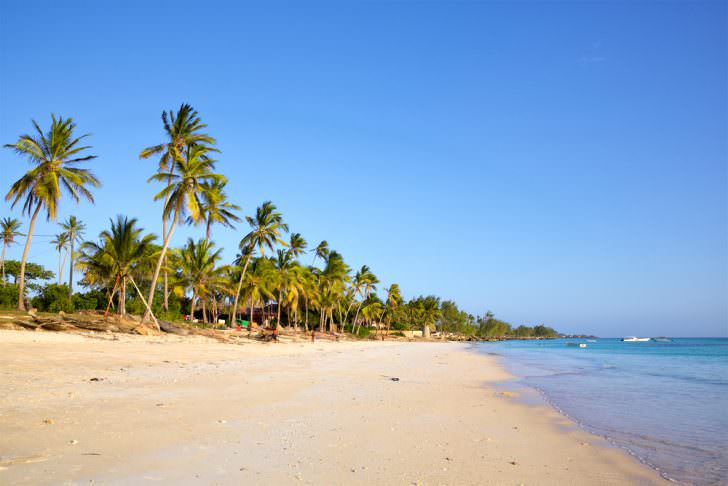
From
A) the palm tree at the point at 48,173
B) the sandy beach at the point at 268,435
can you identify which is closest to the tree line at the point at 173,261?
the palm tree at the point at 48,173

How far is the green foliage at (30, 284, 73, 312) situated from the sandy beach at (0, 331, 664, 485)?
19318 mm

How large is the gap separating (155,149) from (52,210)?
6.69 meters

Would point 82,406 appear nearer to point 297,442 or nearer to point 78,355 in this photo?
point 297,442

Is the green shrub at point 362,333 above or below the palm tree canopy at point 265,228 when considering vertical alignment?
below

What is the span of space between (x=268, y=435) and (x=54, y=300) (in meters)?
28.1

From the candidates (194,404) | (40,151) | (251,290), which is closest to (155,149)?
(40,151)

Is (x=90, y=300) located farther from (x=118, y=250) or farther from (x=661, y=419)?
(x=661, y=419)

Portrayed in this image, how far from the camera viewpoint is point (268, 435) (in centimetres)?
539

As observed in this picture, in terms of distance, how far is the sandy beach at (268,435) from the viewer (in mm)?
4059

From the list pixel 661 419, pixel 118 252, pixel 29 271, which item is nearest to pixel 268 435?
pixel 661 419

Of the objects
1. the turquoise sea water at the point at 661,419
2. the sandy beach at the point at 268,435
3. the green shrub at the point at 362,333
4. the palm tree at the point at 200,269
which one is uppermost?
the palm tree at the point at 200,269

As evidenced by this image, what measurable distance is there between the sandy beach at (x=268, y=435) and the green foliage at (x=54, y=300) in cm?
1932

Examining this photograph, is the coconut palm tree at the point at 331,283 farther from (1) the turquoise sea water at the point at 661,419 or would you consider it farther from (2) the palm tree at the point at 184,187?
(1) the turquoise sea water at the point at 661,419

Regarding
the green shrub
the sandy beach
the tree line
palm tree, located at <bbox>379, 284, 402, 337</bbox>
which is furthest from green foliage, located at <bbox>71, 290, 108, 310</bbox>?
palm tree, located at <bbox>379, 284, 402, 337</bbox>
